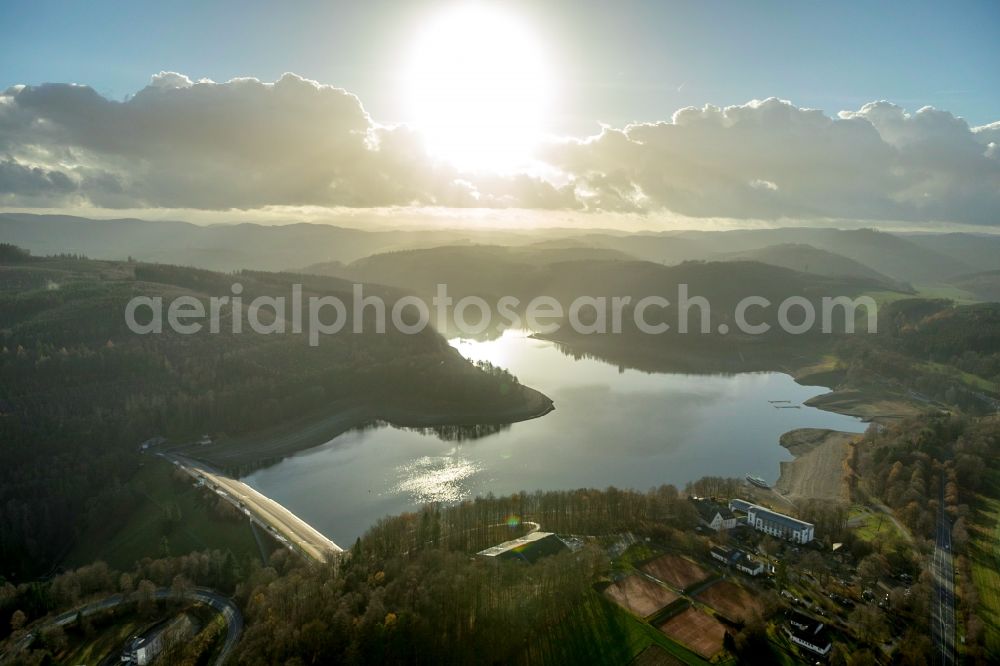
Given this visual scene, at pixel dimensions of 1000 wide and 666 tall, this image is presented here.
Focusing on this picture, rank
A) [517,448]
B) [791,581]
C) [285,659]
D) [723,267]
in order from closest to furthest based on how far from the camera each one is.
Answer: [285,659] → [791,581] → [517,448] → [723,267]

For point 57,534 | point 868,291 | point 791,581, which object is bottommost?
point 57,534

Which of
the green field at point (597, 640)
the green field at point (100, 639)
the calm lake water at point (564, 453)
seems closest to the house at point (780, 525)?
the calm lake water at point (564, 453)

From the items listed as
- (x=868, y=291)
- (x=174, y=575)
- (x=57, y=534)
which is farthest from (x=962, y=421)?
(x=868, y=291)

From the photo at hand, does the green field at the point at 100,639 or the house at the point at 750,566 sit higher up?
the house at the point at 750,566

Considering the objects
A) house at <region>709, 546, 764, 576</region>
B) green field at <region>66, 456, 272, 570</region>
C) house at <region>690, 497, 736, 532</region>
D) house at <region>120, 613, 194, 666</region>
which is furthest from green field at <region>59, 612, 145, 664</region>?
house at <region>690, 497, 736, 532</region>

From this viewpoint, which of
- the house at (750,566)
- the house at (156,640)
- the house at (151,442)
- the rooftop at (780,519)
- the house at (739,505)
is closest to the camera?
the house at (156,640)

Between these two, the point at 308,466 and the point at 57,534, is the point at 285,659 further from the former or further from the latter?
the point at 308,466

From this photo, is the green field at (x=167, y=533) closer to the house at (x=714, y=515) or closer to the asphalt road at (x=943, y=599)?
the house at (x=714, y=515)

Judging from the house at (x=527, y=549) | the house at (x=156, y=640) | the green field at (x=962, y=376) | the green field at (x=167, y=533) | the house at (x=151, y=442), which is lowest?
the green field at (x=167, y=533)
